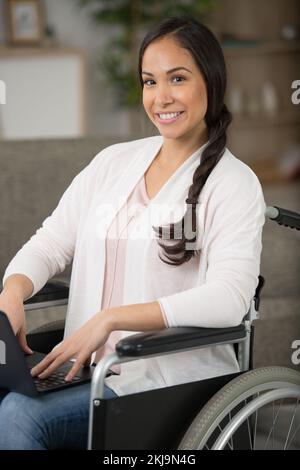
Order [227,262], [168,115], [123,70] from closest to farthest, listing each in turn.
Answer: [227,262] < [168,115] < [123,70]

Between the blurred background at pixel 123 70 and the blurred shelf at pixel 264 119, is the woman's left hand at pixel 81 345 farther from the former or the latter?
the blurred shelf at pixel 264 119

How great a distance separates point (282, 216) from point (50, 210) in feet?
4.33

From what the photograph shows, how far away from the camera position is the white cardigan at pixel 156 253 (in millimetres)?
1290

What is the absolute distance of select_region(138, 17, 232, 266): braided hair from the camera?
1.37 meters

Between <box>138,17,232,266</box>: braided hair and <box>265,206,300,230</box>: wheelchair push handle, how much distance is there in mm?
134

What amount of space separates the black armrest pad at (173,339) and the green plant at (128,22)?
155 inches

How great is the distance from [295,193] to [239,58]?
3.18 feet

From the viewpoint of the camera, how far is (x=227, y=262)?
4.26ft

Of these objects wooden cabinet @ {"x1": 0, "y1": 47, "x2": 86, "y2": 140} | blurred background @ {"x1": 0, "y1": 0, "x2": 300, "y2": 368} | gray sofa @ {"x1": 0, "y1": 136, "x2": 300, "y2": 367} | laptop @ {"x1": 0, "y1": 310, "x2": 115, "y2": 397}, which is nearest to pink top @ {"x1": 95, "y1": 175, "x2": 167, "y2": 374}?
laptop @ {"x1": 0, "y1": 310, "x2": 115, "y2": 397}

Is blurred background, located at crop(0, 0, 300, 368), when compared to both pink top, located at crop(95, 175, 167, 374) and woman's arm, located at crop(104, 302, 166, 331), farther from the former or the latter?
woman's arm, located at crop(104, 302, 166, 331)

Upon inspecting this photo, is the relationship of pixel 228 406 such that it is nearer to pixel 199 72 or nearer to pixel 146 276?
pixel 146 276

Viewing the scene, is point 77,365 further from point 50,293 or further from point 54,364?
point 50,293

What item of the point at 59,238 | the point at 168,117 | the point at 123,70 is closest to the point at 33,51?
the point at 123,70

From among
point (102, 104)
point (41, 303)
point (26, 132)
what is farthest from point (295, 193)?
point (41, 303)
